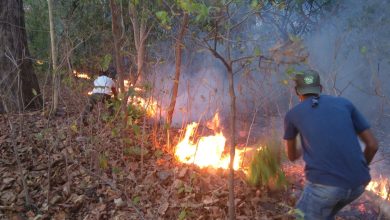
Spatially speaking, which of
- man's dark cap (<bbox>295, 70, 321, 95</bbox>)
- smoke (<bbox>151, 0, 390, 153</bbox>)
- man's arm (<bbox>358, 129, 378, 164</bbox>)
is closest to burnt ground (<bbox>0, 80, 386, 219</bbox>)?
man's arm (<bbox>358, 129, 378, 164</bbox>)

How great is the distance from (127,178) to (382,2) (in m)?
9.07

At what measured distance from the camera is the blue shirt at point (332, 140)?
2.87 m

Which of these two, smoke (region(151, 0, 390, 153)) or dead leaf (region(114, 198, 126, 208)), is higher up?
smoke (region(151, 0, 390, 153))

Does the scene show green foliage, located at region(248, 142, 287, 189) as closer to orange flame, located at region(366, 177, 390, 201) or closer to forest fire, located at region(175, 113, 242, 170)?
forest fire, located at region(175, 113, 242, 170)

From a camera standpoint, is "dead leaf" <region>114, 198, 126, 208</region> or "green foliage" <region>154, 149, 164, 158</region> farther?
"green foliage" <region>154, 149, 164, 158</region>

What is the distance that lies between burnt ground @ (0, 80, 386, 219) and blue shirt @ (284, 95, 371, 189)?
91cm

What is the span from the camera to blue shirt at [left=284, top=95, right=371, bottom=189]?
113 inches

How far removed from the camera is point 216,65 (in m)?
12.7

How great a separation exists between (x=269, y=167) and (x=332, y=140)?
156 cm

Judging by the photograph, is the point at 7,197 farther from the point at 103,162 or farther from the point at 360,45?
the point at 360,45

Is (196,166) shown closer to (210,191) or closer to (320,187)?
(210,191)

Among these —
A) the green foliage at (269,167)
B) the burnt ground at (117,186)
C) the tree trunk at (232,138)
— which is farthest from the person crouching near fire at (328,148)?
the green foliage at (269,167)

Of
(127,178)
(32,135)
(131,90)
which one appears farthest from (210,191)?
(32,135)

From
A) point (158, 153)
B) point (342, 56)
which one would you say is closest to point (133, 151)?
point (158, 153)
